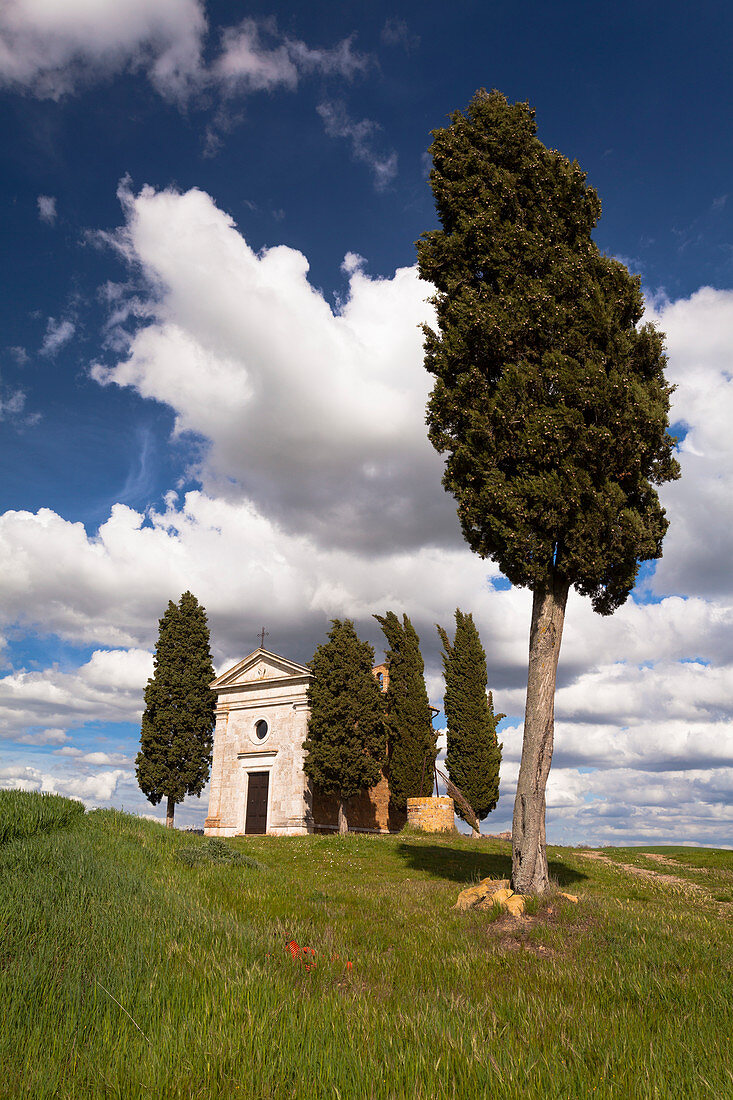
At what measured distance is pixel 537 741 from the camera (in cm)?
1000

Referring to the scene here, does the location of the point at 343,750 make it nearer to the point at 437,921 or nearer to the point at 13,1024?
the point at 437,921

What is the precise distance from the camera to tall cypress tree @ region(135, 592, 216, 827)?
2917 centimetres

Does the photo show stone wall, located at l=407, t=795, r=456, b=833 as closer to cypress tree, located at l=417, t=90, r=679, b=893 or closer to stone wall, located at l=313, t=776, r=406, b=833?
stone wall, located at l=313, t=776, r=406, b=833

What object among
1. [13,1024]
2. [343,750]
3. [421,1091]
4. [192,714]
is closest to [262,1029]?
[421,1091]

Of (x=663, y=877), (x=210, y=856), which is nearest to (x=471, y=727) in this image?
(x=663, y=877)

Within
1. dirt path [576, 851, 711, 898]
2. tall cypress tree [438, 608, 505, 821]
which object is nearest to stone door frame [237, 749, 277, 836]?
tall cypress tree [438, 608, 505, 821]

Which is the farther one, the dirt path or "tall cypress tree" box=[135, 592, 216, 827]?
"tall cypress tree" box=[135, 592, 216, 827]

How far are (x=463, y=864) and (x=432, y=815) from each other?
10.9 m

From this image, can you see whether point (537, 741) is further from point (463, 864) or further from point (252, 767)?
point (252, 767)

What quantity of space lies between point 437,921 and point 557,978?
3.07 metres

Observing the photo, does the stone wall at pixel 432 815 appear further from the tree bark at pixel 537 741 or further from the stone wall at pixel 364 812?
the tree bark at pixel 537 741

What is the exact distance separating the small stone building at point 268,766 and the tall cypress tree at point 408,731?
2267mm

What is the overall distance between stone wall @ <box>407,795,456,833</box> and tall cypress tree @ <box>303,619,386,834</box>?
2226 millimetres

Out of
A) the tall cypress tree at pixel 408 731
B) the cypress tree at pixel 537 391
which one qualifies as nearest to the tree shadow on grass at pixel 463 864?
the cypress tree at pixel 537 391
